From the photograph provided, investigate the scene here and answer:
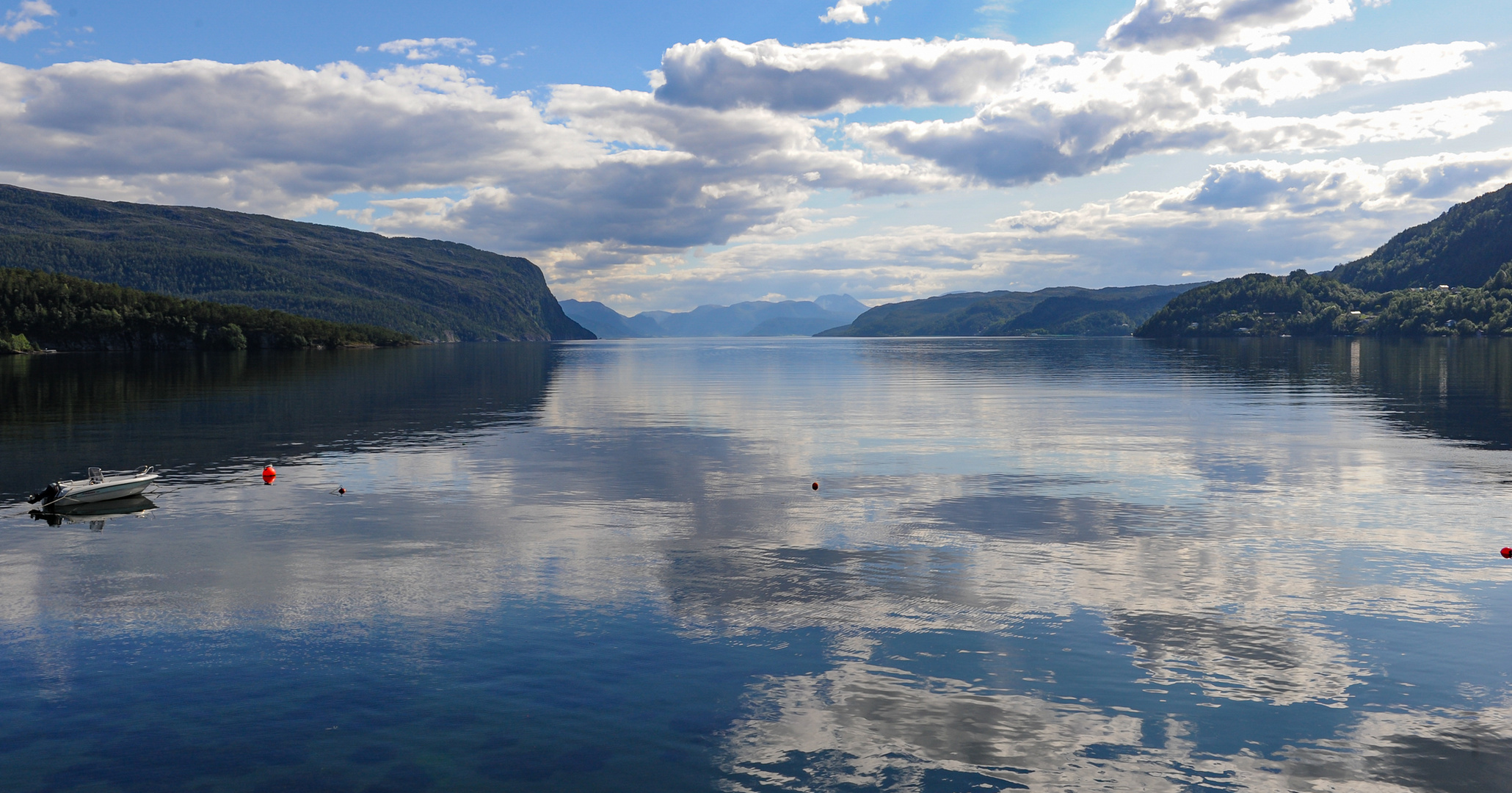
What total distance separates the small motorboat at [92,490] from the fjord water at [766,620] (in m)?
1.19

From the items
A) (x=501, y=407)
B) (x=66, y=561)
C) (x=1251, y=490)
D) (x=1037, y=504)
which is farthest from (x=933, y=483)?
(x=501, y=407)

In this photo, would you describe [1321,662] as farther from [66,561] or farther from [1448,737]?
[66,561]

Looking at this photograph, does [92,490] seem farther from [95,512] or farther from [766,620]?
[766,620]

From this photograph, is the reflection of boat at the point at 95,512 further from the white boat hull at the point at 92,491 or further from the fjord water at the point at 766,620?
the fjord water at the point at 766,620

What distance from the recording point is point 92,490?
125 ft

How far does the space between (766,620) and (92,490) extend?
105 feet

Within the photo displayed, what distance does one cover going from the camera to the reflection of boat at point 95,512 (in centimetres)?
3672

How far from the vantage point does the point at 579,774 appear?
51.0 feet

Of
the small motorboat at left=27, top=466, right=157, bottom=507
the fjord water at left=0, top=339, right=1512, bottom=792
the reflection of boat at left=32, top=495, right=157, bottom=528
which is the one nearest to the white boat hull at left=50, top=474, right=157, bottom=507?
the small motorboat at left=27, top=466, right=157, bottom=507

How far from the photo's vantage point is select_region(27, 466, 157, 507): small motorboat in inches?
1483

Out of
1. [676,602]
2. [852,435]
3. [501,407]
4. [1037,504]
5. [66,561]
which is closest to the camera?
[676,602]

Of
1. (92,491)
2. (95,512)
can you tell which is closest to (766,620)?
(95,512)

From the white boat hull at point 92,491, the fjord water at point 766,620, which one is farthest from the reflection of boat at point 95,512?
the fjord water at point 766,620

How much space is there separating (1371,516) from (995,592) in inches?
808
